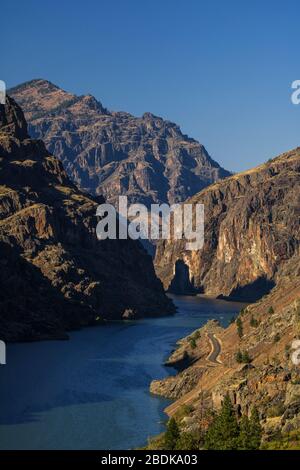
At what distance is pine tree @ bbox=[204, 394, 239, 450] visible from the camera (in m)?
86.2

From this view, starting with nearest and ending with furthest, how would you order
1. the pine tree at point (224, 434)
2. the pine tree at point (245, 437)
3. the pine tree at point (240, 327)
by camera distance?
the pine tree at point (245, 437) → the pine tree at point (224, 434) → the pine tree at point (240, 327)

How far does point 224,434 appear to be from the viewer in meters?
88.9

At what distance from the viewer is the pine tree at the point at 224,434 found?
86.2 meters

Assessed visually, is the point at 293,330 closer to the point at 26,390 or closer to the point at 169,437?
the point at 169,437

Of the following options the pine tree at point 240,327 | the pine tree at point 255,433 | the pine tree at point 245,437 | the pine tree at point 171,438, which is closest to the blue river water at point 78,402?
the pine tree at point 240,327

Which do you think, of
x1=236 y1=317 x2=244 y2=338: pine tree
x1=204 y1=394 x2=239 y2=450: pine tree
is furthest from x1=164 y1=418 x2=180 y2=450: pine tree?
A: x1=236 y1=317 x2=244 y2=338: pine tree

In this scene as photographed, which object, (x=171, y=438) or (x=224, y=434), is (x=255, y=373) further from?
(x=224, y=434)

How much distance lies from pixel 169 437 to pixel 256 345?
4805cm

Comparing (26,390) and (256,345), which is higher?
(256,345)

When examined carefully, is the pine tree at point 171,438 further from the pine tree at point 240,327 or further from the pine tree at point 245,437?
the pine tree at point 240,327

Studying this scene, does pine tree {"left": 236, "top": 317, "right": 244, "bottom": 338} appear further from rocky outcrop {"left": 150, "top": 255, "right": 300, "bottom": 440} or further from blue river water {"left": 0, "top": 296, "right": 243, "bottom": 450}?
blue river water {"left": 0, "top": 296, "right": 243, "bottom": 450}

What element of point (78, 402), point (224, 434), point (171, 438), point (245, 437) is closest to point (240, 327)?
point (78, 402)

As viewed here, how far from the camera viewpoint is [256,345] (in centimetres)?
14012
